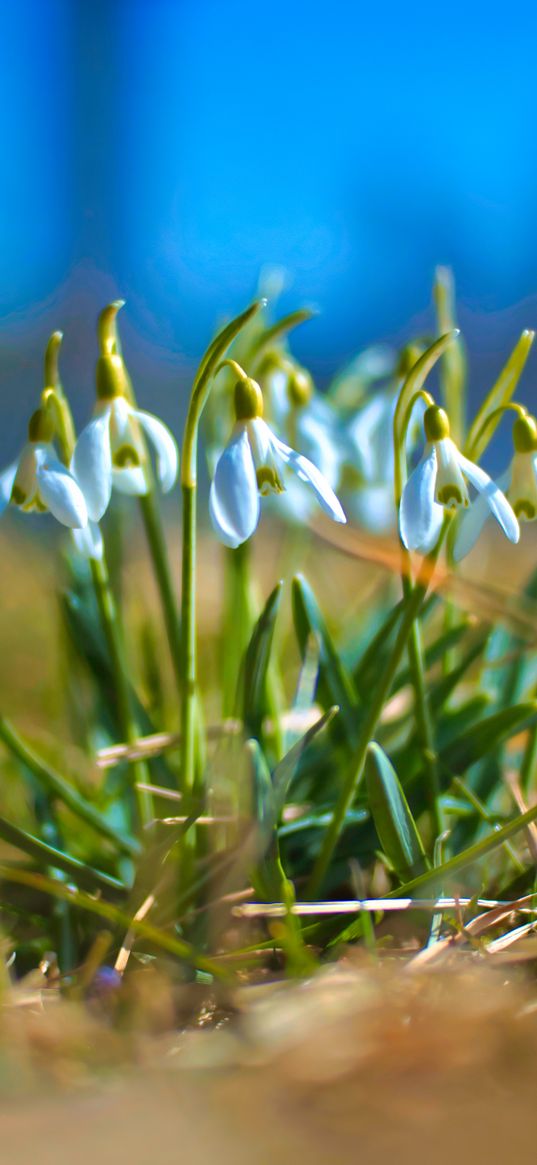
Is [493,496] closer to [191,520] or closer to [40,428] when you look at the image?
[191,520]

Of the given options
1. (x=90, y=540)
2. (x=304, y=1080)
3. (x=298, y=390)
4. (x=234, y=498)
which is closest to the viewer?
(x=304, y=1080)

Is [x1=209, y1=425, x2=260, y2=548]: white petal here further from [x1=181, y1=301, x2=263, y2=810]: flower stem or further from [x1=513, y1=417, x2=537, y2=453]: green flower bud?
[x1=513, y1=417, x2=537, y2=453]: green flower bud

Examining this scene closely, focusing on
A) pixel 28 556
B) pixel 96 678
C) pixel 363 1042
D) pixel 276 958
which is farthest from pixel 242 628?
pixel 28 556

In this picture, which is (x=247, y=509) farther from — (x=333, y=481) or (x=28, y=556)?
(x=28, y=556)

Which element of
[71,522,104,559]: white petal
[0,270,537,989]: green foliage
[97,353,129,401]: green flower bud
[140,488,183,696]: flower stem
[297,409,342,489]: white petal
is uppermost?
[97,353,129,401]: green flower bud

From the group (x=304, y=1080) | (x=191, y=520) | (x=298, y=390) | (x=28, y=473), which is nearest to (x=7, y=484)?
(x=28, y=473)

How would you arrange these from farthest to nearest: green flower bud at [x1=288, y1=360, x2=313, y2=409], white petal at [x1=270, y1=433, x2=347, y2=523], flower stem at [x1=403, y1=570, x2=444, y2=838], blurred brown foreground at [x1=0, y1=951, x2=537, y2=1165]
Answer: green flower bud at [x1=288, y1=360, x2=313, y2=409], flower stem at [x1=403, y1=570, x2=444, y2=838], white petal at [x1=270, y1=433, x2=347, y2=523], blurred brown foreground at [x1=0, y1=951, x2=537, y2=1165]

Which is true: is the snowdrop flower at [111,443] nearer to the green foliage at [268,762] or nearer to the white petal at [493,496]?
the green foliage at [268,762]

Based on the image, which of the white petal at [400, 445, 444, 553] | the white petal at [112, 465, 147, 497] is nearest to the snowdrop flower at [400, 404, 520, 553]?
the white petal at [400, 445, 444, 553]
